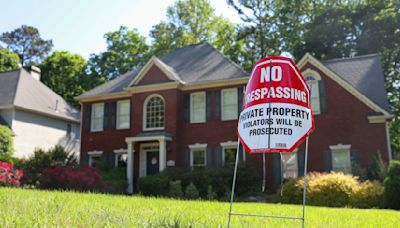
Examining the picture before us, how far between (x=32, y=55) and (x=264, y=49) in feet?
109

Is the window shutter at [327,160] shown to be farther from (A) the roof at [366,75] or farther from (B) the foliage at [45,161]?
(B) the foliage at [45,161]

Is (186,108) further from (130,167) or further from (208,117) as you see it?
(130,167)

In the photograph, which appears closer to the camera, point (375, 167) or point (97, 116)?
point (375, 167)

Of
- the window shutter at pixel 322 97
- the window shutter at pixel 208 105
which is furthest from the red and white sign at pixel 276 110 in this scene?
the window shutter at pixel 208 105

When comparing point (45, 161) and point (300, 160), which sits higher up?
point (300, 160)

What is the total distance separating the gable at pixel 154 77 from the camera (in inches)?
896

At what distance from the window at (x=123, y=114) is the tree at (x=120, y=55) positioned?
15.5 meters

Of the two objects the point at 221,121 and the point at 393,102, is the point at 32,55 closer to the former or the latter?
the point at 221,121

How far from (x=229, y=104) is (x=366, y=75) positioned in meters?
7.84

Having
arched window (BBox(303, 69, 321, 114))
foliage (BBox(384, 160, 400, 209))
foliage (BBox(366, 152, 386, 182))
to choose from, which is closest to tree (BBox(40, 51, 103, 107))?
arched window (BBox(303, 69, 321, 114))

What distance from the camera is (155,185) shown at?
18.9 meters

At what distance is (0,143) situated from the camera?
25.0 meters

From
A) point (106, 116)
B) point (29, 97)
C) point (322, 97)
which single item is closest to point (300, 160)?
point (322, 97)

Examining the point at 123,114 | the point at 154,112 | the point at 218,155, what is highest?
the point at 123,114
